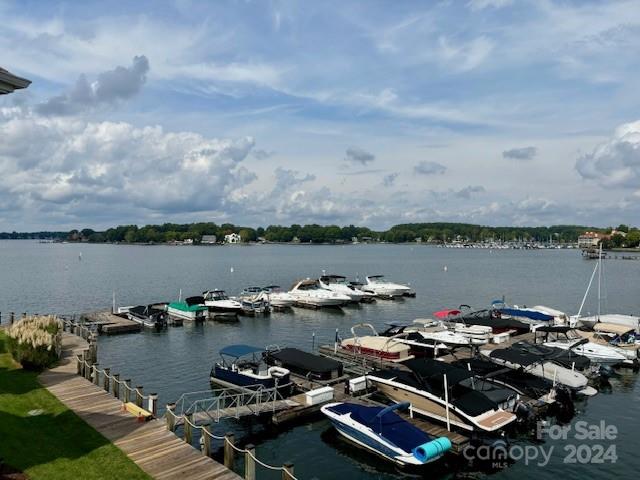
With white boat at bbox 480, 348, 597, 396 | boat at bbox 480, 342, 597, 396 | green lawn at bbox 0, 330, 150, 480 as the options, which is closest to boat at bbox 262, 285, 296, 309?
boat at bbox 480, 342, 597, 396

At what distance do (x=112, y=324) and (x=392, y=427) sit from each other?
114 ft

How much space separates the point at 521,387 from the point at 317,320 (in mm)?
30133

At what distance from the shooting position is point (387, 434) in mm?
19438

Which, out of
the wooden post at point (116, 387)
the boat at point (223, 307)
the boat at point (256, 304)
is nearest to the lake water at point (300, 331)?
the boat at point (256, 304)

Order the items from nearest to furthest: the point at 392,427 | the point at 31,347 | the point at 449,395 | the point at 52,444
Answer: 1. the point at 52,444
2. the point at 392,427
3. the point at 449,395
4. the point at 31,347

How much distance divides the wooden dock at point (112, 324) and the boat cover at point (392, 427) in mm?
30866

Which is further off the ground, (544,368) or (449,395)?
(449,395)

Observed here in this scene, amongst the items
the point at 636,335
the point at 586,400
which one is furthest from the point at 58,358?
the point at 636,335

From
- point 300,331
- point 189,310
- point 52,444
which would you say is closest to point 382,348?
point 300,331

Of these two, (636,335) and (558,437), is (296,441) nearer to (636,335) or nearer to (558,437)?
(558,437)

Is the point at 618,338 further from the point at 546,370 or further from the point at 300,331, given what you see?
the point at 300,331

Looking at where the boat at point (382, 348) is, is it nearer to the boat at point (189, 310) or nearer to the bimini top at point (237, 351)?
the bimini top at point (237, 351)

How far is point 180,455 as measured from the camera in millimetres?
15945

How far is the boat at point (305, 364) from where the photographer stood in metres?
27.3
